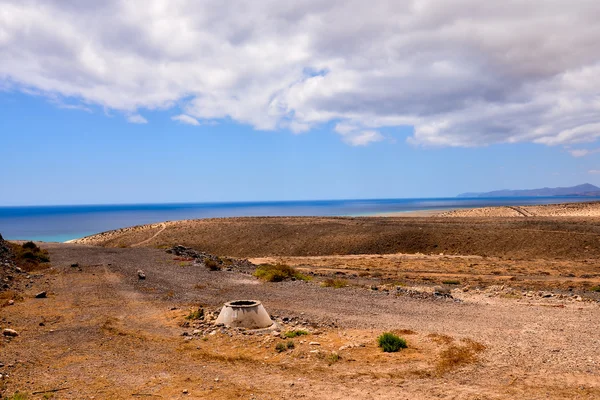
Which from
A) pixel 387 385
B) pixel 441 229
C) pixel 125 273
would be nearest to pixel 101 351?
pixel 387 385

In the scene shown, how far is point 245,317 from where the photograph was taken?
1485 centimetres

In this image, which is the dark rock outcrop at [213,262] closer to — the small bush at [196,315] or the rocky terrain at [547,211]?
the small bush at [196,315]

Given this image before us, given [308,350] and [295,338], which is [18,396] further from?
[295,338]

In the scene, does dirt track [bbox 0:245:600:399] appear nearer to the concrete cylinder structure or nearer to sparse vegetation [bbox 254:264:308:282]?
the concrete cylinder structure

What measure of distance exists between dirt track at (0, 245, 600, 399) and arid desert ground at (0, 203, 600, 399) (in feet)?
0.17

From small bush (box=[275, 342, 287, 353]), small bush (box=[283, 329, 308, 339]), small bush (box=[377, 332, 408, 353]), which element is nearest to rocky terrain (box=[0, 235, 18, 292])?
small bush (box=[283, 329, 308, 339])

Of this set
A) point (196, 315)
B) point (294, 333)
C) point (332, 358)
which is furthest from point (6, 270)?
point (332, 358)

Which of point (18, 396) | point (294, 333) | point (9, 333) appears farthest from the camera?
point (9, 333)

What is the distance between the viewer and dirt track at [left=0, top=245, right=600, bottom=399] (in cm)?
984

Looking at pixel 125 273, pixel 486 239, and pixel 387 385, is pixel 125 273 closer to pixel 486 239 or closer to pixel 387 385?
pixel 387 385

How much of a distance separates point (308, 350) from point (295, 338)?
126 centimetres

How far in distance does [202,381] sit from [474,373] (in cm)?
602

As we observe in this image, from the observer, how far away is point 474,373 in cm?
1045

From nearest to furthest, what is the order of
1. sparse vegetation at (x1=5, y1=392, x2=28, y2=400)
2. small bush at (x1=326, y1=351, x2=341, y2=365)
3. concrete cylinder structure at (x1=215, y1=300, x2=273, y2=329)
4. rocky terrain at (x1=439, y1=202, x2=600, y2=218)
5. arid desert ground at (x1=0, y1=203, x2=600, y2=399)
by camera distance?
sparse vegetation at (x1=5, y1=392, x2=28, y2=400) → arid desert ground at (x1=0, y1=203, x2=600, y2=399) → small bush at (x1=326, y1=351, x2=341, y2=365) → concrete cylinder structure at (x1=215, y1=300, x2=273, y2=329) → rocky terrain at (x1=439, y1=202, x2=600, y2=218)
